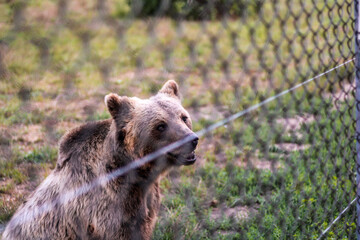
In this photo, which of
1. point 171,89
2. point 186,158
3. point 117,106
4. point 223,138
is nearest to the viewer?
point 186,158

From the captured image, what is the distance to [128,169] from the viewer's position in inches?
104

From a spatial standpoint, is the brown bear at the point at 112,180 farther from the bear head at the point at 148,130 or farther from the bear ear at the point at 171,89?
the bear ear at the point at 171,89

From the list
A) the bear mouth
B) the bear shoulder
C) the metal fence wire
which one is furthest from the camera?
the metal fence wire

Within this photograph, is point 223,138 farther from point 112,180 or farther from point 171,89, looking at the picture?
point 112,180

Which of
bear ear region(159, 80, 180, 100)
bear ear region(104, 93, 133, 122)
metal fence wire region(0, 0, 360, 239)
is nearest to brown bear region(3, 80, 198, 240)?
bear ear region(104, 93, 133, 122)

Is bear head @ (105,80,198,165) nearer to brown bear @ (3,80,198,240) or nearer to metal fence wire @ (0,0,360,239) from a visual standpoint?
brown bear @ (3,80,198,240)

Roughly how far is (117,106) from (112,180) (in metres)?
0.43

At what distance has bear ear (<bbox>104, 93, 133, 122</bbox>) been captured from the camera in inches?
103

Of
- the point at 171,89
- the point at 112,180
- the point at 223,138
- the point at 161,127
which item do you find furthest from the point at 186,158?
the point at 223,138

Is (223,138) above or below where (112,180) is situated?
below

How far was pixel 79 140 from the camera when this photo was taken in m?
2.73

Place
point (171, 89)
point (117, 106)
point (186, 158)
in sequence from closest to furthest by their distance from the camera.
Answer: point (186, 158) < point (117, 106) < point (171, 89)

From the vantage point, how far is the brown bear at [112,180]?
256 cm

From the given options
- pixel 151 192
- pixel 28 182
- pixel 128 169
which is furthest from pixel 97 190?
pixel 28 182
